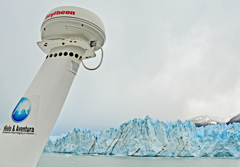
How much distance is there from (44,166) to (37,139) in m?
8.11

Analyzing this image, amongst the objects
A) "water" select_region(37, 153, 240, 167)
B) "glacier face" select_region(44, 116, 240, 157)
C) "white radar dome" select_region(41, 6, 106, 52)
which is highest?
"white radar dome" select_region(41, 6, 106, 52)

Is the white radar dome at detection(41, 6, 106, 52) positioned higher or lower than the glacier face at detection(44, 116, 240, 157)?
higher

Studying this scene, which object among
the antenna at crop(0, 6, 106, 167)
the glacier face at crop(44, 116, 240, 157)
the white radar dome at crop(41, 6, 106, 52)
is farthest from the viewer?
the glacier face at crop(44, 116, 240, 157)

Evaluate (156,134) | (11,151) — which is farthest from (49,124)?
(156,134)

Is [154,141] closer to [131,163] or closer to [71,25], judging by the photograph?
[131,163]

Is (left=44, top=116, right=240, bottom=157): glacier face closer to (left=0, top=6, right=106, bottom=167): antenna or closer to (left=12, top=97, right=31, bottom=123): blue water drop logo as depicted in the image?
(left=0, top=6, right=106, bottom=167): antenna

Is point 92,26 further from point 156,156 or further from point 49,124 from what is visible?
point 156,156

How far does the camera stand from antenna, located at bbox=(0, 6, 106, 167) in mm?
1769

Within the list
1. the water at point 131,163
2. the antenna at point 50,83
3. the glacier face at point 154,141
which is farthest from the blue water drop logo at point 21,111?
the glacier face at point 154,141

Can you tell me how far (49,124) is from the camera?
1.91 meters

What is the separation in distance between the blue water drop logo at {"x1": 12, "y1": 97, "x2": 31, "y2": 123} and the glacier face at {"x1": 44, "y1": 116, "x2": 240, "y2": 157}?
1240 cm

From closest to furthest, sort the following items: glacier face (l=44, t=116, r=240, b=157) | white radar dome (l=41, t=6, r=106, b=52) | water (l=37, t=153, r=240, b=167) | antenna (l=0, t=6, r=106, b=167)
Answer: antenna (l=0, t=6, r=106, b=167) < white radar dome (l=41, t=6, r=106, b=52) < water (l=37, t=153, r=240, b=167) < glacier face (l=44, t=116, r=240, b=157)

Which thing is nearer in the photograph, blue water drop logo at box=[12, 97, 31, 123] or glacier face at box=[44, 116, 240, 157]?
blue water drop logo at box=[12, 97, 31, 123]

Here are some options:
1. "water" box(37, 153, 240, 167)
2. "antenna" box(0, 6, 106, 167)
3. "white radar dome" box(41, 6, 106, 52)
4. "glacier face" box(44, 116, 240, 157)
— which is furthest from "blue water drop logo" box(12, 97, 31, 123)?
"glacier face" box(44, 116, 240, 157)
